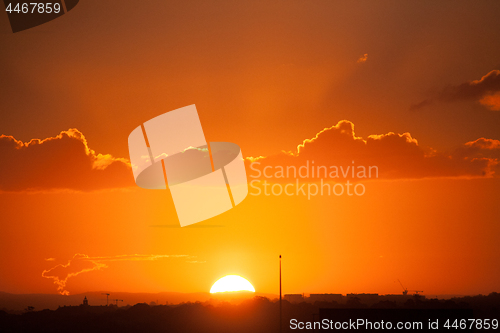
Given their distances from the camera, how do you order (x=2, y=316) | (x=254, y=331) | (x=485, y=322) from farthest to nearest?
(x=2, y=316), (x=254, y=331), (x=485, y=322)

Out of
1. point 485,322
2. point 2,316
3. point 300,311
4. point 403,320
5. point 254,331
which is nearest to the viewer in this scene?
point 485,322

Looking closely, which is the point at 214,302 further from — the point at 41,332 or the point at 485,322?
the point at 485,322

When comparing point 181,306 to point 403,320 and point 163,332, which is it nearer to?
point 163,332

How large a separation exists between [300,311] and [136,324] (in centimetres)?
3054

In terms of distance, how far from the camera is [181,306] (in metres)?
102

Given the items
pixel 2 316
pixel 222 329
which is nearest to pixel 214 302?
pixel 222 329

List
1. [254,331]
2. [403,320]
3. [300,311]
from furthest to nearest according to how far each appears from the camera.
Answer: [300,311] < [254,331] < [403,320]

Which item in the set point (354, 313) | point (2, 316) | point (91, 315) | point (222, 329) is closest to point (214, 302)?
point (222, 329)

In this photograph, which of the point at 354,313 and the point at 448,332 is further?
the point at 354,313

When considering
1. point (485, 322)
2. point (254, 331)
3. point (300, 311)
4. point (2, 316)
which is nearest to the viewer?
point (485, 322)

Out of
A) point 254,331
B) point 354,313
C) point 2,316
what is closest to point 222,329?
point 254,331

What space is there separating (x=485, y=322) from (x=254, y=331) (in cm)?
6054

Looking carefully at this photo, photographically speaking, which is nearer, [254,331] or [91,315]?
[254,331]

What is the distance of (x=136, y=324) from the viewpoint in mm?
94688
